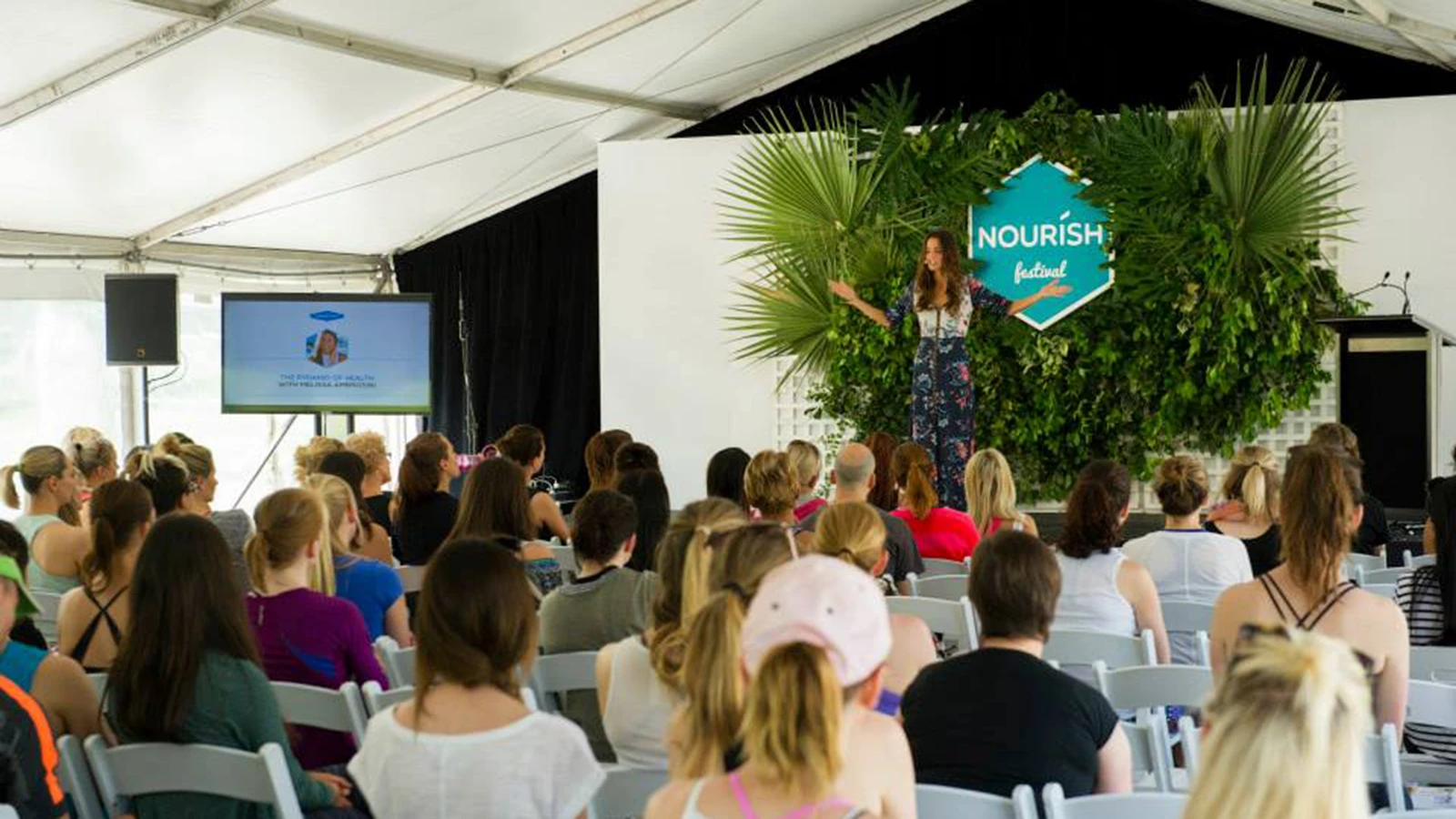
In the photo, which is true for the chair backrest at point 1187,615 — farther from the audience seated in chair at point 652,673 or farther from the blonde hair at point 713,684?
the blonde hair at point 713,684

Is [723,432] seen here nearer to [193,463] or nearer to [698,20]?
[698,20]

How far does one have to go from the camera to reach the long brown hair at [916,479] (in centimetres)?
599

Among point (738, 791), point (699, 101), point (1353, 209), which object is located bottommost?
point (738, 791)

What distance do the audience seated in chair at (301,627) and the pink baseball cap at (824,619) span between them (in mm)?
1847

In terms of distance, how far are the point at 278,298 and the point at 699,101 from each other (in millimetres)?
3211

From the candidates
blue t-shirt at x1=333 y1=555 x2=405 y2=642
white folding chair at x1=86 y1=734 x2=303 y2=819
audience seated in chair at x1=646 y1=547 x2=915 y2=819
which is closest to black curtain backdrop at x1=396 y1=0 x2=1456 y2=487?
blue t-shirt at x1=333 y1=555 x2=405 y2=642

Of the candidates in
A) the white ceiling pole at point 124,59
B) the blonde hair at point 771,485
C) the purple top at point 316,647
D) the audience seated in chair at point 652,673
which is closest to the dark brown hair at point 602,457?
the blonde hair at point 771,485

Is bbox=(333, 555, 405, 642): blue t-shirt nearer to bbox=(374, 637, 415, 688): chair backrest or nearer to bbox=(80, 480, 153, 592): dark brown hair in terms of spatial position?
bbox=(374, 637, 415, 688): chair backrest

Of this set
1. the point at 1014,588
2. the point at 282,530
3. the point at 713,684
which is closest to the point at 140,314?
the point at 282,530

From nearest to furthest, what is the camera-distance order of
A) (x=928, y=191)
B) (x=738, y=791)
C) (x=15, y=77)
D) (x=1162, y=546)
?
(x=738, y=791)
(x=1162, y=546)
(x=15, y=77)
(x=928, y=191)

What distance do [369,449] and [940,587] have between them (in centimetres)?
284

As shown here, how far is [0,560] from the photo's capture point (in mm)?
3039

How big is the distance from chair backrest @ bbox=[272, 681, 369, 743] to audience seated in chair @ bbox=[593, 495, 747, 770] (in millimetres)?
499

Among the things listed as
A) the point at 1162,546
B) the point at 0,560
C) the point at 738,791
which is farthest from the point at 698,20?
the point at 738,791
